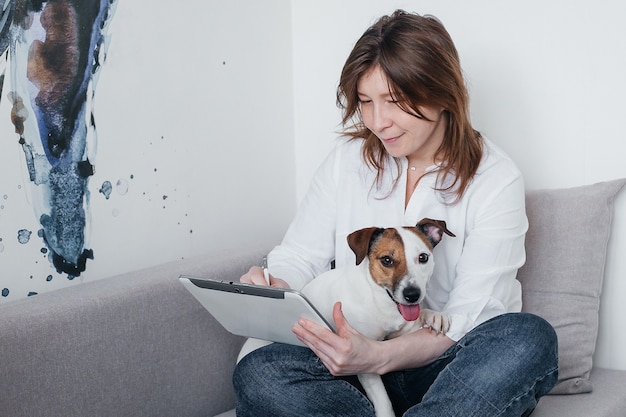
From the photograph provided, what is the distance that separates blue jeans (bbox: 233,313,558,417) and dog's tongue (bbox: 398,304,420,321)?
0.38 feet

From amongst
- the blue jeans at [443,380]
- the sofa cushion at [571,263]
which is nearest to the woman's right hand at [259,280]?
the blue jeans at [443,380]

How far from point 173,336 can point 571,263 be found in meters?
1.01

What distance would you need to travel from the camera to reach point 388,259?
1.65m

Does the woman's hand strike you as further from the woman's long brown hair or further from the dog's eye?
the woman's long brown hair

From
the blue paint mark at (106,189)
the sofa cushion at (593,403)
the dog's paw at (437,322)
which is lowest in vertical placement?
the sofa cushion at (593,403)

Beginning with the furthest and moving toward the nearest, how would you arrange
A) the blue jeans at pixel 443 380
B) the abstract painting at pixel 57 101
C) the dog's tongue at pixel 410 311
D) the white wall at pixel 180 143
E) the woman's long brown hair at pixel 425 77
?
the white wall at pixel 180 143 < the abstract painting at pixel 57 101 < the woman's long brown hair at pixel 425 77 < the dog's tongue at pixel 410 311 < the blue jeans at pixel 443 380

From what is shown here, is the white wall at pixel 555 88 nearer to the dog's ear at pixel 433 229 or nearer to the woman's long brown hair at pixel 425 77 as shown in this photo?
the woman's long brown hair at pixel 425 77

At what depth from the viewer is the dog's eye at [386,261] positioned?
64.8 inches

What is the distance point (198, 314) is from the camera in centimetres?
201

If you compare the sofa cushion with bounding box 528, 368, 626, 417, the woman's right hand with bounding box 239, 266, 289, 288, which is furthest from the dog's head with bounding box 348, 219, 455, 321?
the sofa cushion with bounding box 528, 368, 626, 417

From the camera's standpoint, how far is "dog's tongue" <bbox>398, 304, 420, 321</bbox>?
163 cm

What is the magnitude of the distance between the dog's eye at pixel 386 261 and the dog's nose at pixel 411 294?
0.25ft

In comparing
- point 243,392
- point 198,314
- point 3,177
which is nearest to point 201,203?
point 198,314

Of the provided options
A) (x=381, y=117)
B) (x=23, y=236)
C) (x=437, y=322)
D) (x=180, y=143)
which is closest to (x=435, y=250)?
(x=437, y=322)
